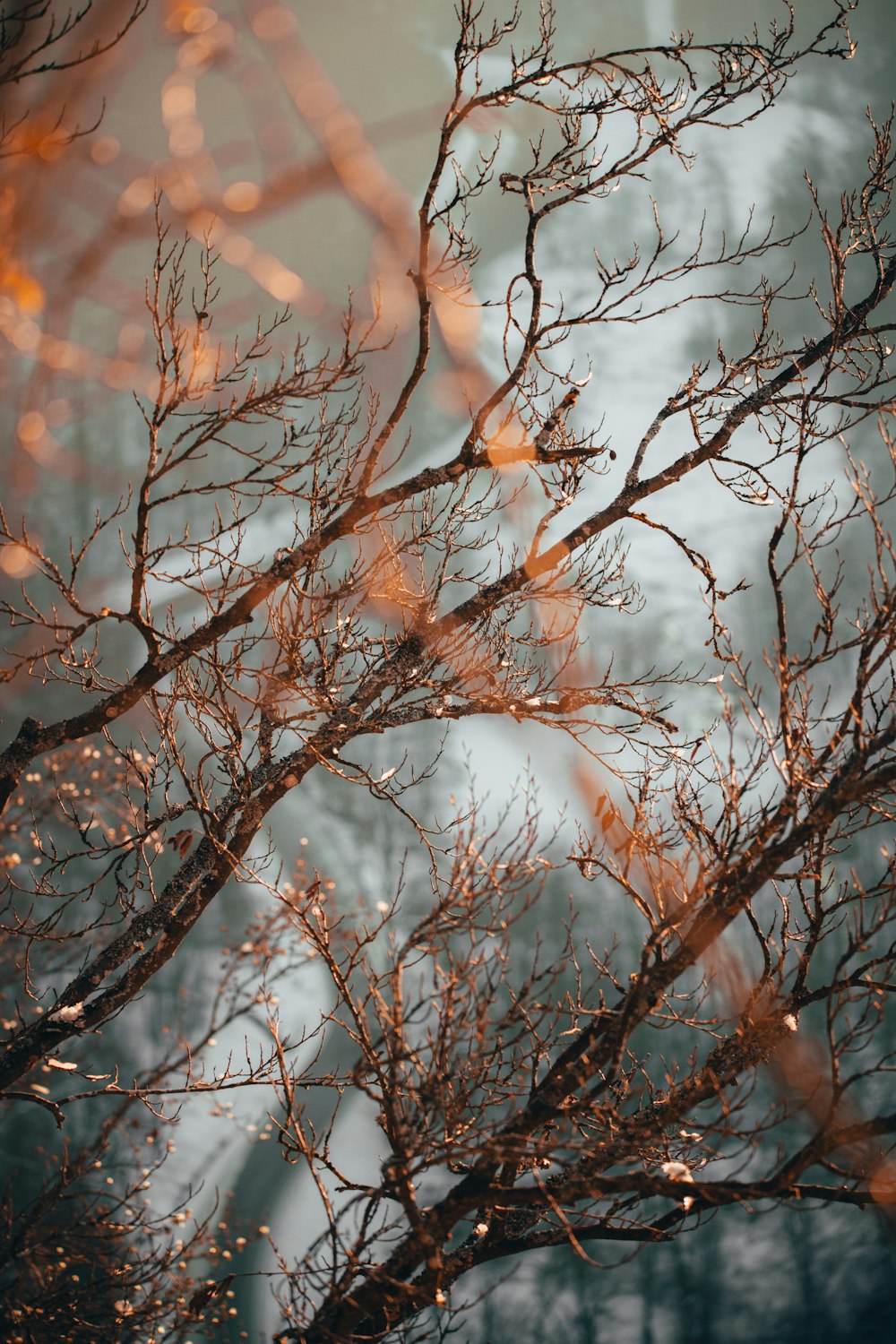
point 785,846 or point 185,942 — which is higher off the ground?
point 185,942

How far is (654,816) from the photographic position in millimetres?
5070

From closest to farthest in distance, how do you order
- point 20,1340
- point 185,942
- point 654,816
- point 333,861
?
point 654,816, point 20,1340, point 185,942, point 333,861

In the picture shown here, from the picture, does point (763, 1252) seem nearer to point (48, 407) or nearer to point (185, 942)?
point (185, 942)

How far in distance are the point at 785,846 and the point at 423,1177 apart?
11262 millimetres

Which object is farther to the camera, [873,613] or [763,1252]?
[763,1252]

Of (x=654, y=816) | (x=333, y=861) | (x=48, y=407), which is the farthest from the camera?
(x=333, y=861)

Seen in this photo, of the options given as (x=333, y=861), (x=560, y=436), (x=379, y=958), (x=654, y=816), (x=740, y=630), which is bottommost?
(x=654, y=816)

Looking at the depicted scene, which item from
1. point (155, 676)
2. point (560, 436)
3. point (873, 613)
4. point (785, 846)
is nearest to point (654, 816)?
point (785, 846)

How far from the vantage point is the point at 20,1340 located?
6.52 metres

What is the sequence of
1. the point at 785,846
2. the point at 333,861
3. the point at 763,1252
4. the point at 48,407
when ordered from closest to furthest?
the point at 785,846, the point at 48,407, the point at 763,1252, the point at 333,861

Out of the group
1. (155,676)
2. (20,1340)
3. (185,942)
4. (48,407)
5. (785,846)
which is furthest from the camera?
(185,942)

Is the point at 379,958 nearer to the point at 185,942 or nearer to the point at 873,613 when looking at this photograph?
the point at 185,942

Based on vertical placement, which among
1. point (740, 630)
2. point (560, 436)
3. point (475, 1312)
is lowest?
point (475, 1312)

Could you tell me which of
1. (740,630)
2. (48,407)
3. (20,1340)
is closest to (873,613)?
(20,1340)
